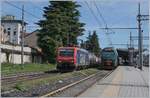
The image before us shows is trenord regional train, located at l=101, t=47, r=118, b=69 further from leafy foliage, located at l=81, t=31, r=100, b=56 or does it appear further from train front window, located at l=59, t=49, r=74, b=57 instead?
leafy foliage, located at l=81, t=31, r=100, b=56

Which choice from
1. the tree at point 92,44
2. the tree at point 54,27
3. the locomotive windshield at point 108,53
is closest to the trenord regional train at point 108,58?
the locomotive windshield at point 108,53

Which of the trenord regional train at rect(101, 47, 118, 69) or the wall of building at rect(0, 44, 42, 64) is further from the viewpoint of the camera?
the trenord regional train at rect(101, 47, 118, 69)

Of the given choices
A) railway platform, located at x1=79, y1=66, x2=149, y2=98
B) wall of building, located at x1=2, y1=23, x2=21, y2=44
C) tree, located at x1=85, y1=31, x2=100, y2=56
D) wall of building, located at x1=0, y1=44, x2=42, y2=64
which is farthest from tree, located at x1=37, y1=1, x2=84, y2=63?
tree, located at x1=85, y1=31, x2=100, y2=56

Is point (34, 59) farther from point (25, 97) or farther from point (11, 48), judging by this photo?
point (25, 97)

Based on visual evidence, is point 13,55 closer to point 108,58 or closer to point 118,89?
point 108,58

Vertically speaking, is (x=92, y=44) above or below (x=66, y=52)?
above

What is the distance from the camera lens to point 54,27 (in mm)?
73562

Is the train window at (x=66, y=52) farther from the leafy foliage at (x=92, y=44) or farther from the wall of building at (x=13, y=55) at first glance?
the leafy foliage at (x=92, y=44)

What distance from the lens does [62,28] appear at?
248 ft

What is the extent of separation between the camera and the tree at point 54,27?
72.9 m

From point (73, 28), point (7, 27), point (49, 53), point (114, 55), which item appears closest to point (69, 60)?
point (114, 55)

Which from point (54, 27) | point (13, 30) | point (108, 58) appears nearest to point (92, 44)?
point (13, 30)

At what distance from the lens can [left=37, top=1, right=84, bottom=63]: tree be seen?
72938 millimetres

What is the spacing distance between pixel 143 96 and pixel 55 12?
59.6m
